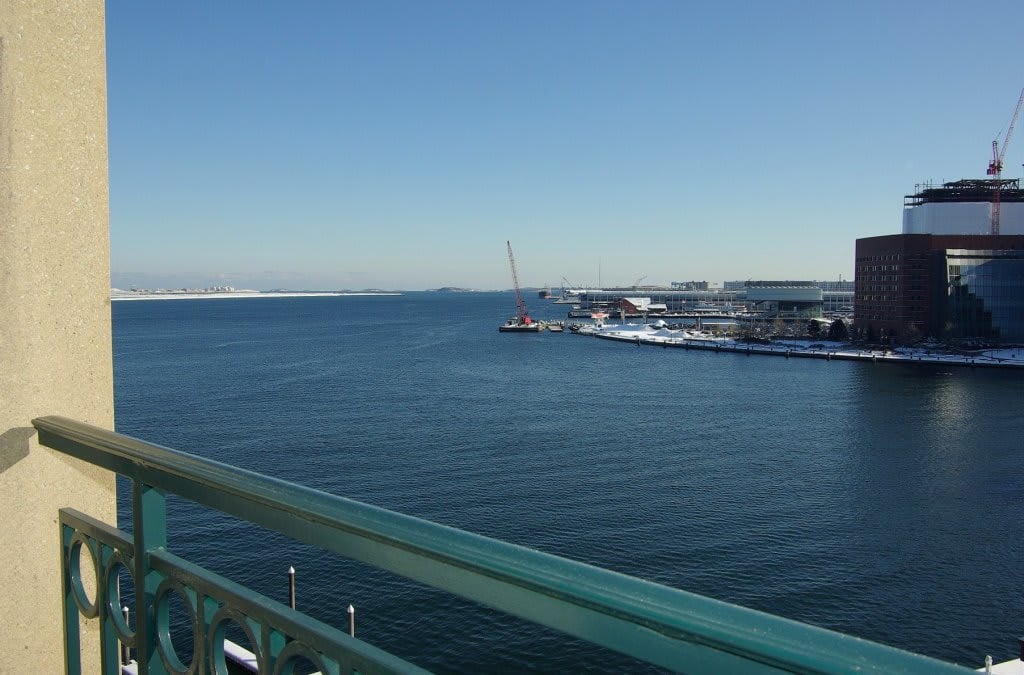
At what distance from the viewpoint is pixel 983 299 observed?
33750 mm

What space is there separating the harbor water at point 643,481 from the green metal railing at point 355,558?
6.40 m

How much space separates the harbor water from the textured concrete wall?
6.25 meters

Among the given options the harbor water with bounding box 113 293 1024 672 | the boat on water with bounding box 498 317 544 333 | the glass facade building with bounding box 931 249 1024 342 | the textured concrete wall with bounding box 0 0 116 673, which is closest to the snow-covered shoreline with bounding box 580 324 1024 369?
the glass facade building with bounding box 931 249 1024 342

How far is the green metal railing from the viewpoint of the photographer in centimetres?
41

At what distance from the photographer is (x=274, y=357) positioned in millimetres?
31500

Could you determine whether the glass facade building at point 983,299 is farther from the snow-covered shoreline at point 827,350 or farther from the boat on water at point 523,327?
the boat on water at point 523,327

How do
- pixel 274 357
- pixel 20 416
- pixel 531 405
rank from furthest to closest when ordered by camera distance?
1. pixel 274 357
2. pixel 531 405
3. pixel 20 416

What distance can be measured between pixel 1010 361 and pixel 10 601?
3345cm

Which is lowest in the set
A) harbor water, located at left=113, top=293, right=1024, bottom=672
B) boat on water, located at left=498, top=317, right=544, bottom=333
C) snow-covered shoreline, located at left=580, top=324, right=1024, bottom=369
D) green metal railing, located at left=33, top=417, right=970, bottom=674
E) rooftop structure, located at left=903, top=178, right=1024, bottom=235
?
harbor water, located at left=113, top=293, right=1024, bottom=672

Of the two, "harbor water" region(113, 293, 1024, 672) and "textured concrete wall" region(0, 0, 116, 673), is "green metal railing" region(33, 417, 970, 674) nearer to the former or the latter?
"textured concrete wall" region(0, 0, 116, 673)

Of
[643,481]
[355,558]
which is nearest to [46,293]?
[355,558]

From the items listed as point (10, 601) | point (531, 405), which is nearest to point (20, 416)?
point (10, 601)

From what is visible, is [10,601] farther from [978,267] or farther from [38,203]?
[978,267]

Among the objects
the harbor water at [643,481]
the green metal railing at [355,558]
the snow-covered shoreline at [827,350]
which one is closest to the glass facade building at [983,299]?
the snow-covered shoreline at [827,350]
